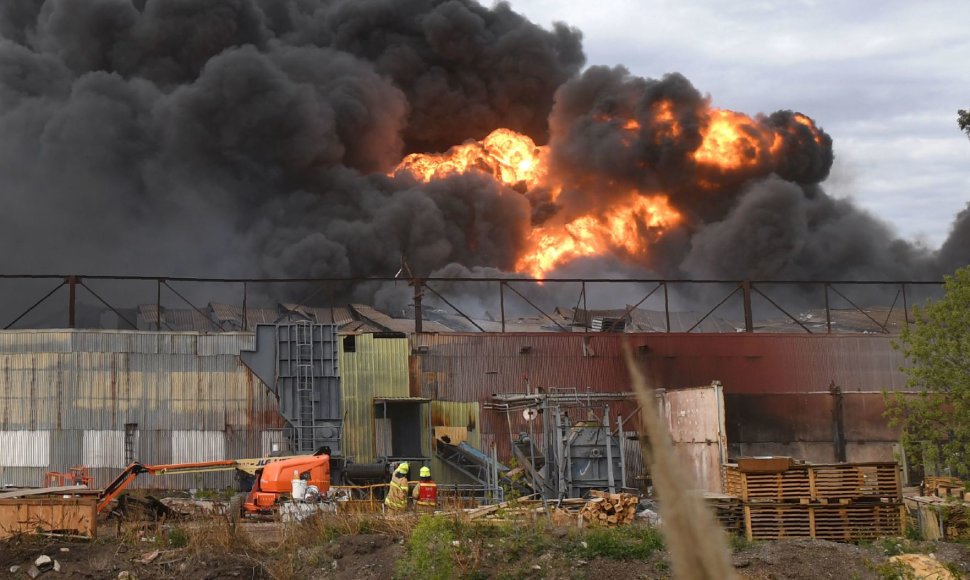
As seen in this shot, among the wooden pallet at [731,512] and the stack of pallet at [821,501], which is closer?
the stack of pallet at [821,501]

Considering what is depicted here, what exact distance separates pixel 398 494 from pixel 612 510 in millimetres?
4349

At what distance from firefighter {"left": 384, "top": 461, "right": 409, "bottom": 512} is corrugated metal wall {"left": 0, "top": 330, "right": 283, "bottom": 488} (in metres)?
12.1

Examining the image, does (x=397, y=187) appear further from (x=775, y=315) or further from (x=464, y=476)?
(x=464, y=476)

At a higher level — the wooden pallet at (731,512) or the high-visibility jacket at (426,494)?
the high-visibility jacket at (426,494)

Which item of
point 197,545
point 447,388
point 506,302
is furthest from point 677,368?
point 506,302

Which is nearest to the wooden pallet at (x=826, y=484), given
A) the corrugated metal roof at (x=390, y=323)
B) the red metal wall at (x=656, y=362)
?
the red metal wall at (x=656, y=362)

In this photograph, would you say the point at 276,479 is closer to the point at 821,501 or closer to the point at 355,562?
the point at 355,562

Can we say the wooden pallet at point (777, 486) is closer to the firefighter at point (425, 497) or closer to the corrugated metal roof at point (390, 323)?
the firefighter at point (425, 497)

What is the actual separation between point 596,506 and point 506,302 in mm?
40215

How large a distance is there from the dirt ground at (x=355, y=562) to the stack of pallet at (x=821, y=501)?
307cm

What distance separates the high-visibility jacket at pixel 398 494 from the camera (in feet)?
66.1

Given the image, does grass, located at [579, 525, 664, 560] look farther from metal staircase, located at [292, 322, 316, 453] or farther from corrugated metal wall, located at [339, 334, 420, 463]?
metal staircase, located at [292, 322, 316, 453]

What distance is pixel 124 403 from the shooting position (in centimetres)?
3144

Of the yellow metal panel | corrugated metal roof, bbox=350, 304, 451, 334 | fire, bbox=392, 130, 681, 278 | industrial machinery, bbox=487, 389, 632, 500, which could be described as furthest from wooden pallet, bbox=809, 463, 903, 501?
fire, bbox=392, 130, 681, 278
